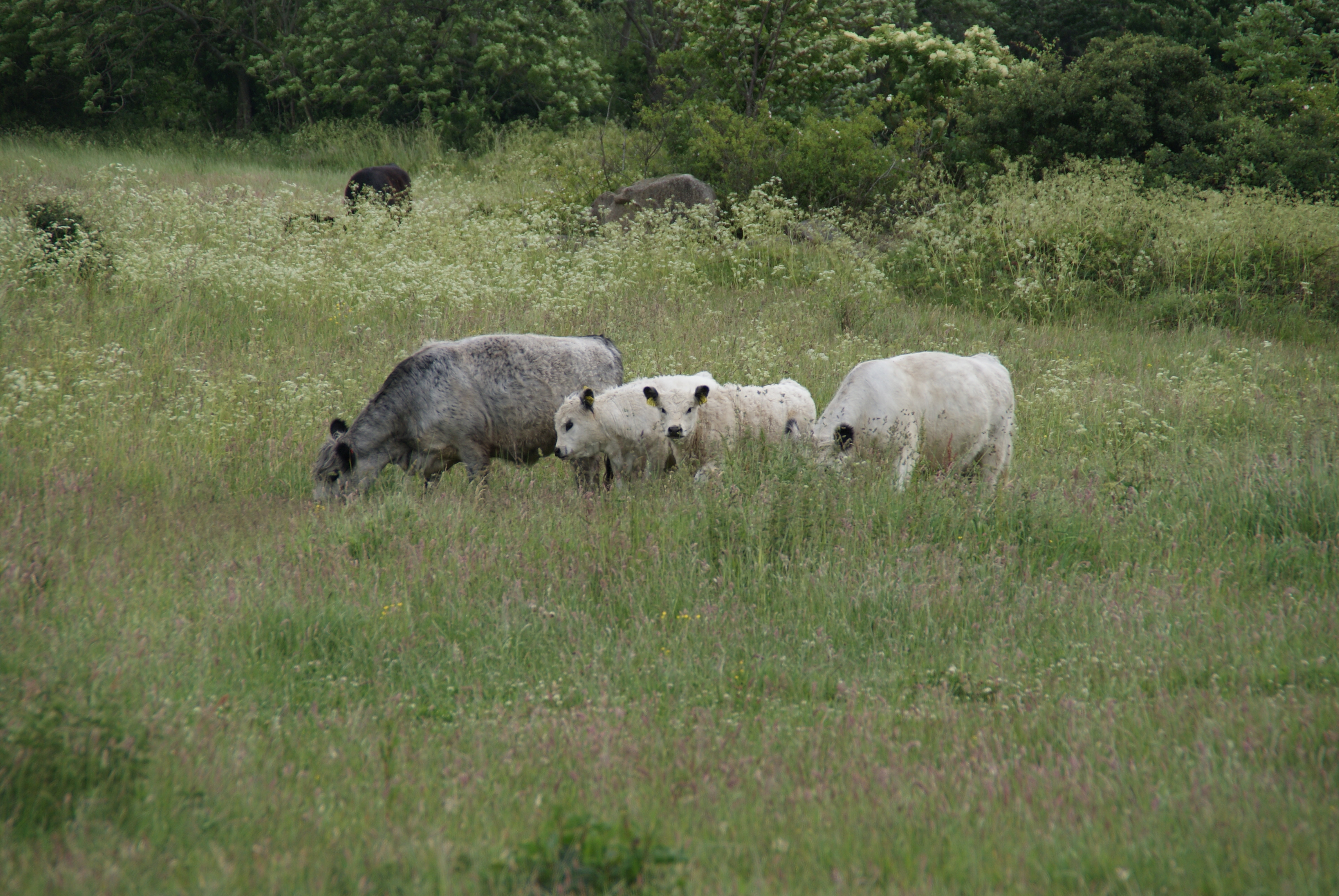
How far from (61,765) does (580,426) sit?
4.86 m

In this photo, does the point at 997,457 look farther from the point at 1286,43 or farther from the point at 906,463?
the point at 1286,43

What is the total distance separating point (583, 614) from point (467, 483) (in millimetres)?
3084

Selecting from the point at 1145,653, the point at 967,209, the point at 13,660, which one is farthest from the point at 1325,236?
the point at 13,660

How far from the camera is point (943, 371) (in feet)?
25.7

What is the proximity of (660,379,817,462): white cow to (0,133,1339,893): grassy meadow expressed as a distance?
74 cm

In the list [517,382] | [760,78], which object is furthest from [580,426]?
[760,78]

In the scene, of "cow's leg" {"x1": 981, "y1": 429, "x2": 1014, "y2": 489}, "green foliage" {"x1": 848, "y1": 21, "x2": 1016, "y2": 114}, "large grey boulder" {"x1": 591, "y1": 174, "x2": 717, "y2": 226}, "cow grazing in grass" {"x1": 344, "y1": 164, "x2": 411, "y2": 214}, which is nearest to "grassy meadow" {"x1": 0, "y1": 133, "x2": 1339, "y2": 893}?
"cow's leg" {"x1": 981, "y1": 429, "x2": 1014, "y2": 489}

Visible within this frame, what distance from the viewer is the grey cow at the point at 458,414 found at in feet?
25.8

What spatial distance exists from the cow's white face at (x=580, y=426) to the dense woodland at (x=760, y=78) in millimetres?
10988

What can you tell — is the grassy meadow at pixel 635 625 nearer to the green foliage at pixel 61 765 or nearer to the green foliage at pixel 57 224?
the green foliage at pixel 61 765

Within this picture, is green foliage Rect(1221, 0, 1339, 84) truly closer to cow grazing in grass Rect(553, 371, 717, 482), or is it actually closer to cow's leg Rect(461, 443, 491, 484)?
cow grazing in grass Rect(553, 371, 717, 482)

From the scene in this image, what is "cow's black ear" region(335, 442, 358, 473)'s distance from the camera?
770 cm

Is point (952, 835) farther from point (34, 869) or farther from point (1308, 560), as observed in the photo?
point (1308, 560)

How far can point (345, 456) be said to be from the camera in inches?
305
